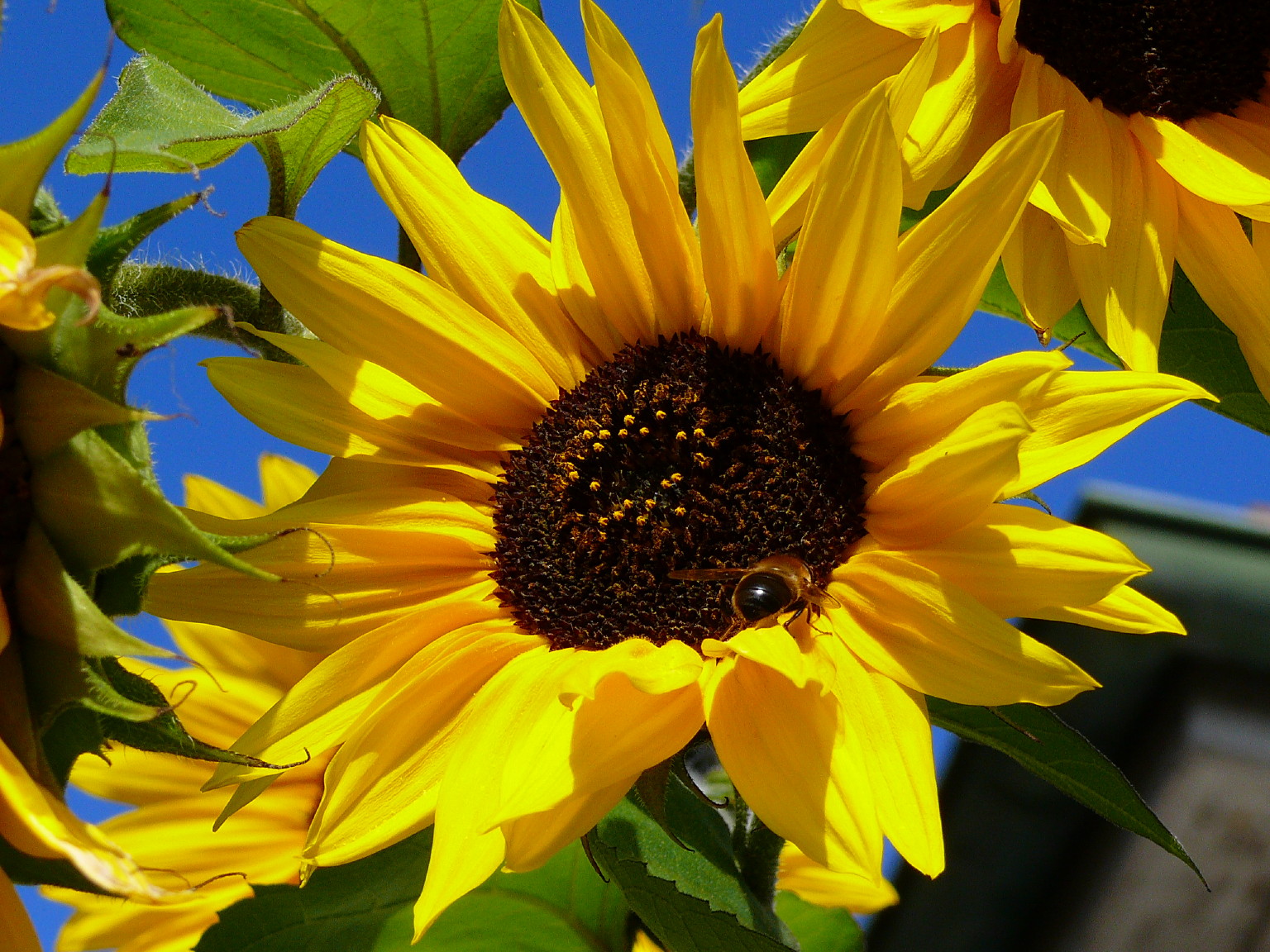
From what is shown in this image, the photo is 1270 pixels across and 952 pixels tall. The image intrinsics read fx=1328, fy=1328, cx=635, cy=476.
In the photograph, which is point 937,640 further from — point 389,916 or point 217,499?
point 217,499

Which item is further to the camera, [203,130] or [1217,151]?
[1217,151]

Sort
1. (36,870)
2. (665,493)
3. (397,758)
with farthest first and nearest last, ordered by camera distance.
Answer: (665,493) < (397,758) < (36,870)

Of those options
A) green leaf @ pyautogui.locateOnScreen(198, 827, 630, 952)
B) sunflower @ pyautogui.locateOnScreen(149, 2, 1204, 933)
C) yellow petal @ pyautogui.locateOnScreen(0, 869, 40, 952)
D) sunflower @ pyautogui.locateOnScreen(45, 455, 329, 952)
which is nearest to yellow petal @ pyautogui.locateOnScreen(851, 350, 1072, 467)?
sunflower @ pyautogui.locateOnScreen(149, 2, 1204, 933)

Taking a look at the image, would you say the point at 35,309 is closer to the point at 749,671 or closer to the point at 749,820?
the point at 749,671

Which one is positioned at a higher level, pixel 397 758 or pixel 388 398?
pixel 388 398

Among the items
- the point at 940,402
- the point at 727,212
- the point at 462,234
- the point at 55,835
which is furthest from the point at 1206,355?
the point at 55,835
